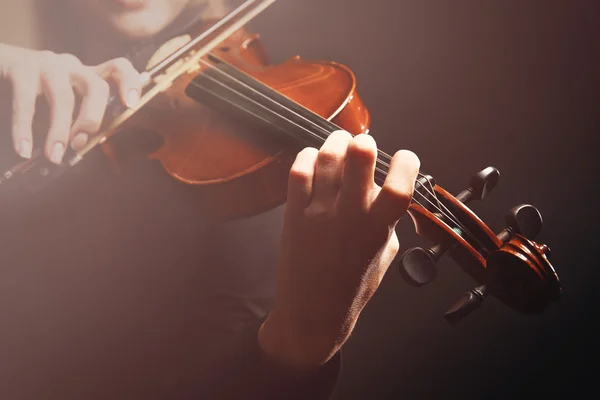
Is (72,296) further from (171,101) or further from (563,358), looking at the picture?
(563,358)

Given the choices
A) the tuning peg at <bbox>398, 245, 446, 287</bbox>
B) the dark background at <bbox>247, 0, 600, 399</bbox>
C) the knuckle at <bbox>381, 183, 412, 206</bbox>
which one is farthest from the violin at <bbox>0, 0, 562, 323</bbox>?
the dark background at <bbox>247, 0, 600, 399</bbox>

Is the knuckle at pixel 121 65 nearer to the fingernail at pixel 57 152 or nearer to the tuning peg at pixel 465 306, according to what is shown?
the fingernail at pixel 57 152

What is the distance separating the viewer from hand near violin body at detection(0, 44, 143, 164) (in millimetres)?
578

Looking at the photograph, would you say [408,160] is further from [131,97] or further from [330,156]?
[131,97]

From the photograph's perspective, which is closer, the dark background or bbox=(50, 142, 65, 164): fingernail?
bbox=(50, 142, 65, 164): fingernail

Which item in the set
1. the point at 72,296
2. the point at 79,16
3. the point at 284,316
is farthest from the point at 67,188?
the point at 284,316

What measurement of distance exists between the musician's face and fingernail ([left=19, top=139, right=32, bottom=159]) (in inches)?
10.1

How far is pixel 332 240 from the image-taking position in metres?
0.53

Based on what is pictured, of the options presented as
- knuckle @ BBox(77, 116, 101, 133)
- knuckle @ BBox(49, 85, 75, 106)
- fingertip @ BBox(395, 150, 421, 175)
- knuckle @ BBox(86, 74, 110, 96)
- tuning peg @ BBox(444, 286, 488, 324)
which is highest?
fingertip @ BBox(395, 150, 421, 175)

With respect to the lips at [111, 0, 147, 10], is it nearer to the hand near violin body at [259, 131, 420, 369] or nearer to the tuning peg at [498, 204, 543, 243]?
the hand near violin body at [259, 131, 420, 369]

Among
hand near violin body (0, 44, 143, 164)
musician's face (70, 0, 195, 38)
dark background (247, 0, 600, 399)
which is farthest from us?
dark background (247, 0, 600, 399)

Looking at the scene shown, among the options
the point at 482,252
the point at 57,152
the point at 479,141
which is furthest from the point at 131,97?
the point at 479,141

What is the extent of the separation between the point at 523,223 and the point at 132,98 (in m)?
0.54

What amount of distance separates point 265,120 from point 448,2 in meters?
0.53
